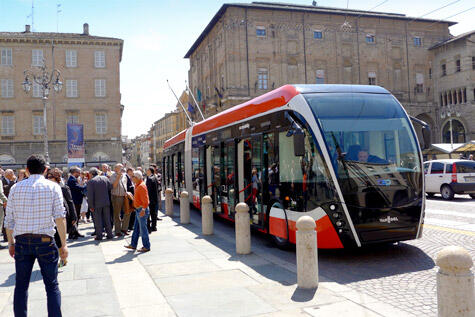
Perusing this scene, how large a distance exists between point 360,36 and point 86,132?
108ft

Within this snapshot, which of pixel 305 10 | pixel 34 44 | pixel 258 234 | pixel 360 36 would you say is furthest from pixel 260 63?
pixel 258 234

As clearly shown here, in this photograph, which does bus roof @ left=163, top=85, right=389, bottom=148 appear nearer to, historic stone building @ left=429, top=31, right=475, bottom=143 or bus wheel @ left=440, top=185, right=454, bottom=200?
bus wheel @ left=440, top=185, right=454, bottom=200

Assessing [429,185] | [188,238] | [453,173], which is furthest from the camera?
[429,185]

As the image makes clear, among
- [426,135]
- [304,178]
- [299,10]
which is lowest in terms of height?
[304,178]

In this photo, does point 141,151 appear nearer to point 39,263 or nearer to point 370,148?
point 370,148

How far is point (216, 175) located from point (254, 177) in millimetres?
2963

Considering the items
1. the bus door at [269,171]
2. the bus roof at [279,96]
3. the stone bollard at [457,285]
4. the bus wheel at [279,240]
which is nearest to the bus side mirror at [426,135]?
the bus roof at [279,96]

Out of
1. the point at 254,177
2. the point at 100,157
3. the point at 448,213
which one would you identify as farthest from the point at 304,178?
the point at 100,157

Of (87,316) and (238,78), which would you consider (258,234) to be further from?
(238,78)

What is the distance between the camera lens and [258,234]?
35.8 ft

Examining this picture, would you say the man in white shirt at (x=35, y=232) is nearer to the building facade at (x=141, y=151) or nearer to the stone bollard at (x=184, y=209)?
the stone bollard at (x=184, y=209)

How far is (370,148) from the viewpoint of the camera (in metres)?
7.28

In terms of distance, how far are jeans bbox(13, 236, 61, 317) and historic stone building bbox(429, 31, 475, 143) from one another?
2012 inches

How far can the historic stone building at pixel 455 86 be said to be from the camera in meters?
48.1
